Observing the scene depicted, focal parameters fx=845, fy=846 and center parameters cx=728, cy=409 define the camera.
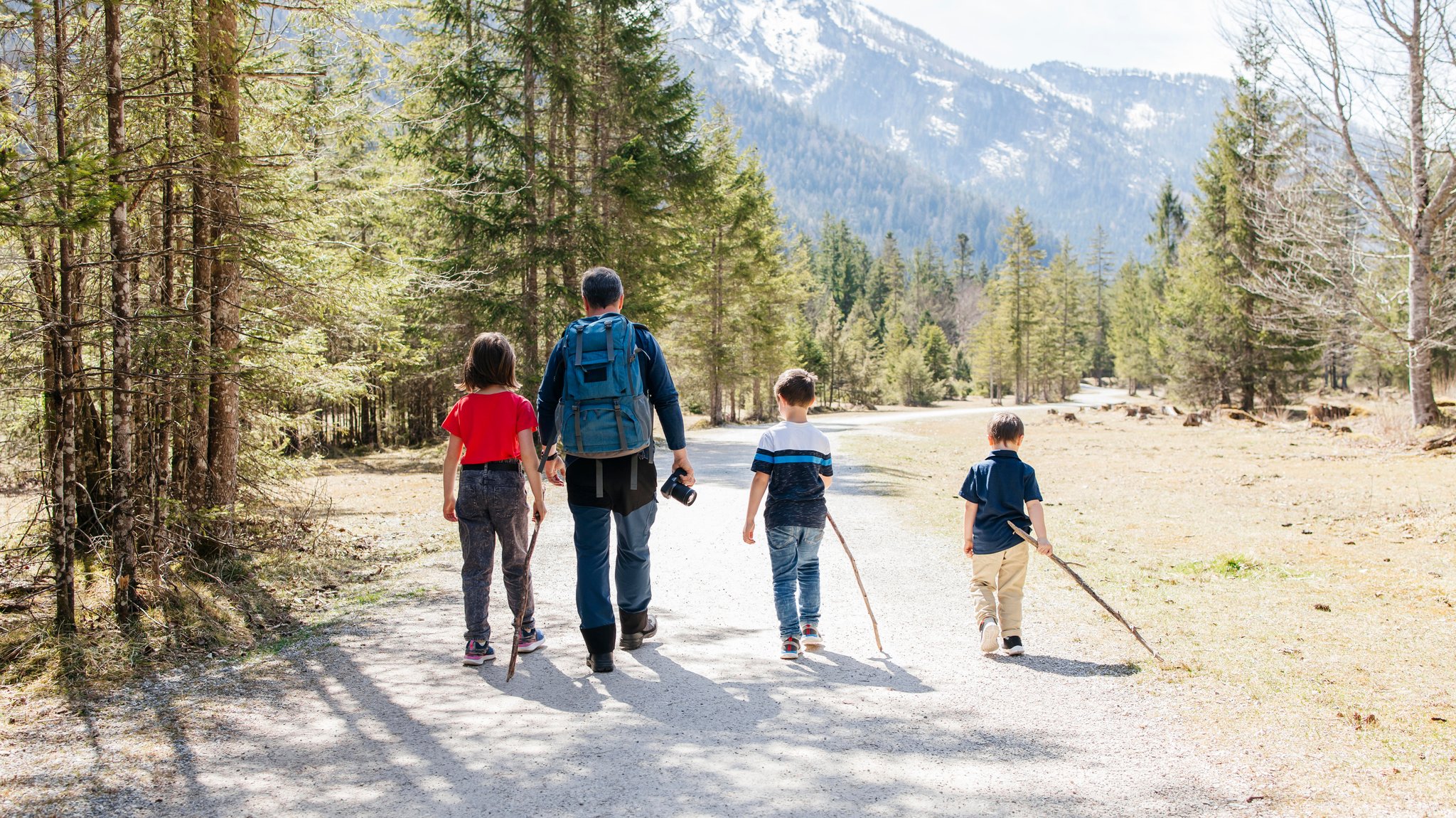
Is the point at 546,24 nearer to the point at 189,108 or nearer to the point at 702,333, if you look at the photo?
the point at 189,108

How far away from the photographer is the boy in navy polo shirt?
5363 mm

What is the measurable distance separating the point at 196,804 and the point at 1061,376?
3052 inches

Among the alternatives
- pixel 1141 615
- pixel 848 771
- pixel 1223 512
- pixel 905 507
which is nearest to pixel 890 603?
pixel 1141 615

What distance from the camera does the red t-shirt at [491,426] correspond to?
4973mm

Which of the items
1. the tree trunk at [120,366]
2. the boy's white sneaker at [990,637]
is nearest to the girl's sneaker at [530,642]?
the tree trunk at [120,366]

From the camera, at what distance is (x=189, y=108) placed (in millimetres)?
5789

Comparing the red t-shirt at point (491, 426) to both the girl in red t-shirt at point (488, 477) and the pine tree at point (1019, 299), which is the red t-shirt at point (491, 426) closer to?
the girl in red t-shirt at point (488, 477)

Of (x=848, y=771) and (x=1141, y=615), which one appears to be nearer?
(x=848, y=771)

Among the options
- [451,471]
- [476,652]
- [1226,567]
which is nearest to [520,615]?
[476,652]

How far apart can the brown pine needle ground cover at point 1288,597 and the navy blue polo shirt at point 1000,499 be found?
1061mm

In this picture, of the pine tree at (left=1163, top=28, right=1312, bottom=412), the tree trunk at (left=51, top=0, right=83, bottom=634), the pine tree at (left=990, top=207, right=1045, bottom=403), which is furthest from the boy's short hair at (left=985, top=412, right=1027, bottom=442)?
the pine tree at (left=990, top=207, right=1045, bottom=403)

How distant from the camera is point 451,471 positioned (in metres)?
5.08

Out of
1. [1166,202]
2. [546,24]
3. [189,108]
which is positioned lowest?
[189,108]

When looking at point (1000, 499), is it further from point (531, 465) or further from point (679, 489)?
point (531, 465)
